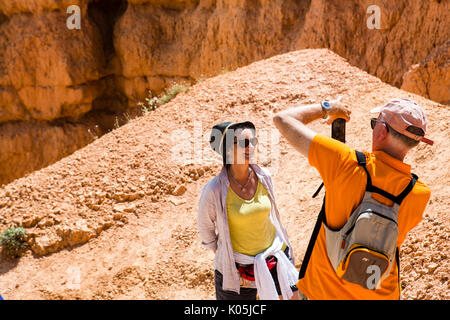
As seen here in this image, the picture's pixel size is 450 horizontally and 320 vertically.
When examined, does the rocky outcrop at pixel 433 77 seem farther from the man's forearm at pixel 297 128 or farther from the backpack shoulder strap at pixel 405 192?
the man's forearm at pixel 297 128

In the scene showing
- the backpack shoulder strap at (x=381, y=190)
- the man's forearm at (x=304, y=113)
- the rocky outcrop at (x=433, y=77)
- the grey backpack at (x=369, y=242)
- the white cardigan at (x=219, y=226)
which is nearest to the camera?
the grey backpack at (x=369, y=242)

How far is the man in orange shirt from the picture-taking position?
1.81 meters

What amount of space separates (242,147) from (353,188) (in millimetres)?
1103

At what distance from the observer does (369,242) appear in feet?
5.56

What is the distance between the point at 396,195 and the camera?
182 cm

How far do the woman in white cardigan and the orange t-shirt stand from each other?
2.75 ft

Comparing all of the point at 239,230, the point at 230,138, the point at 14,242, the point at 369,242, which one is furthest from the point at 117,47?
the point at 369,242

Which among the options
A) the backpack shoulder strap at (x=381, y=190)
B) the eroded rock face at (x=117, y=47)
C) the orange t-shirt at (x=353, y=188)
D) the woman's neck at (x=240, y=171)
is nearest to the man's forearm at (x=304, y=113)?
the orange t-shirt at (x=353, y=188)

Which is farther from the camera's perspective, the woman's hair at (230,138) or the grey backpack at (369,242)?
the woman's hair at (230,138)

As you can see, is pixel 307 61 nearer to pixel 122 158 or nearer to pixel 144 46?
pixel 122 158

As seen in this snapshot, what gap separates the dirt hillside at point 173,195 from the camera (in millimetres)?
4613

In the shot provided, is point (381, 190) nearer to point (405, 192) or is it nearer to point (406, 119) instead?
point (405, 192)

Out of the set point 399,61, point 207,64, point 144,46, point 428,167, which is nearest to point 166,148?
point 428,167

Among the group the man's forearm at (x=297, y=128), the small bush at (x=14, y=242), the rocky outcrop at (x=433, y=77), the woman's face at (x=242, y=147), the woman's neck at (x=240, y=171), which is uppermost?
the man's forearm at (x=297, y=128)
